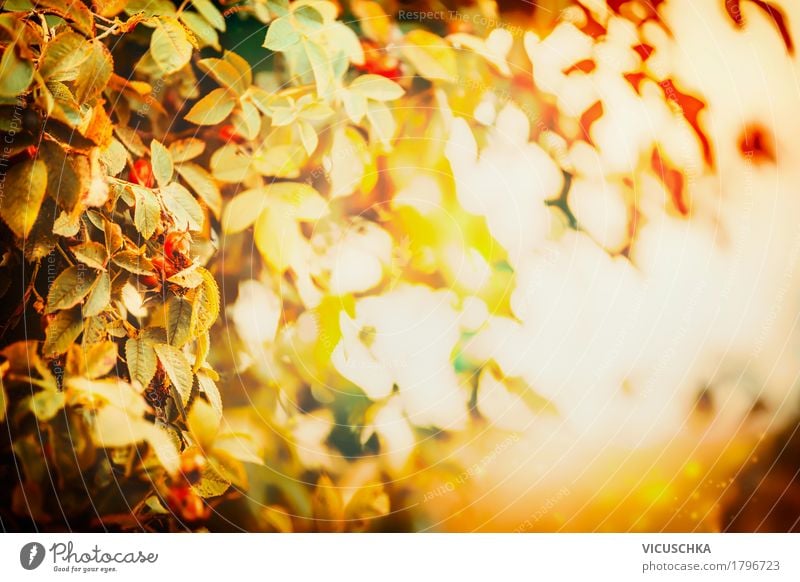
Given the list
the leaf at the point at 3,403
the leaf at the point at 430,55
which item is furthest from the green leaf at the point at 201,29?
the leaf at the point at 3,403

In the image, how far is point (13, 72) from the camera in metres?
0.78

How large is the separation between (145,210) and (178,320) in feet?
0.43

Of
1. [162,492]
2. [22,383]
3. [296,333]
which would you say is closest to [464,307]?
[296,333]

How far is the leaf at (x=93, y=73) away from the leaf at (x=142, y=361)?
29cm

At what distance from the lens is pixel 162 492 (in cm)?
79

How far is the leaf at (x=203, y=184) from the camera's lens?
787 millimetres

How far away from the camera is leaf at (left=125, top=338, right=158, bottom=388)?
0.79 meters

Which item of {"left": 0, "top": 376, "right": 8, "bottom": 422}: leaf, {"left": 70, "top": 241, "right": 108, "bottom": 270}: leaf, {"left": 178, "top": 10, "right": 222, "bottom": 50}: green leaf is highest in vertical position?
{"left": 178, "top": 10, "right": 222, "bottom": 50}: green leaf

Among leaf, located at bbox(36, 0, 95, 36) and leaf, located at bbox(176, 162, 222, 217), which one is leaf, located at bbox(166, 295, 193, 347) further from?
leaf, located at bbox(36, 0, 95, 36)

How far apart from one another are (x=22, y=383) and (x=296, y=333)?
0.32 metres

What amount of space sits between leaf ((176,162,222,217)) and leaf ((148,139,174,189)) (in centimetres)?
1

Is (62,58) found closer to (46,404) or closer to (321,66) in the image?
(321,66)

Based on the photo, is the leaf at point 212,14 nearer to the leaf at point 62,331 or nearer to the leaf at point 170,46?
the leaf at point 170,46

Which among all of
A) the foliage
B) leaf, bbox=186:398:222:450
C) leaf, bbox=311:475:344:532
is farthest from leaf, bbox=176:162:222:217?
leaf, bbox=311:475:344:532
